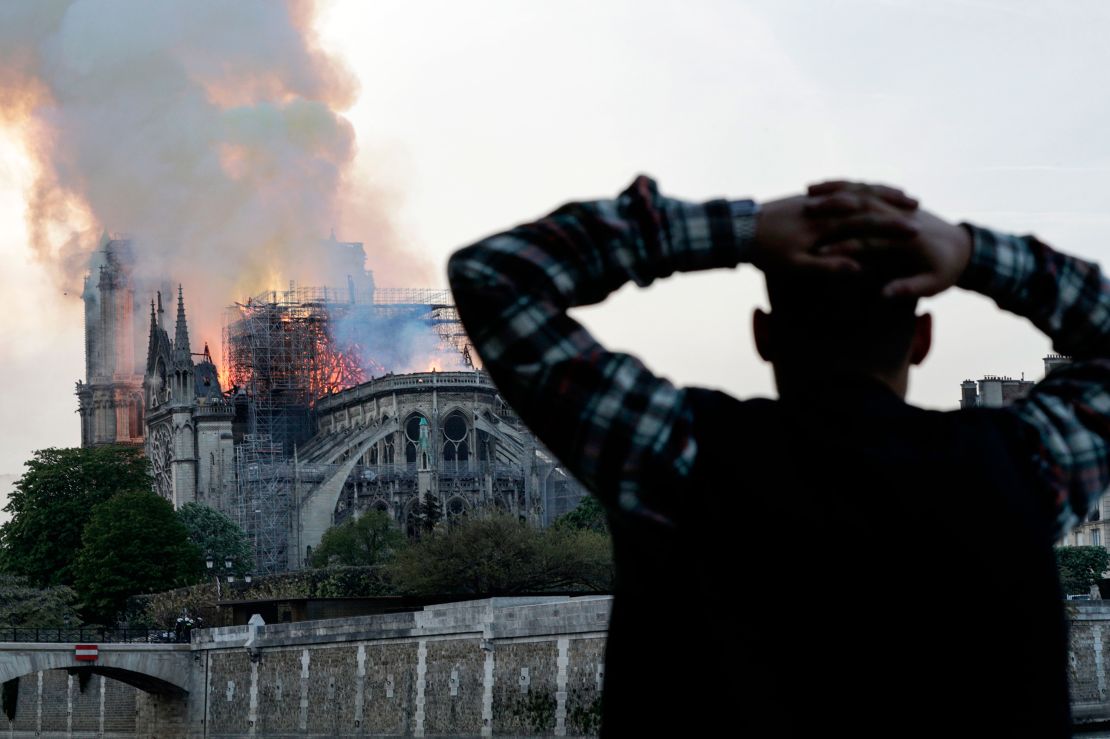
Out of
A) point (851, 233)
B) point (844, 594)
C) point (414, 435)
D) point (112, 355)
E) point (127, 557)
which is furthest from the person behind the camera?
point (112, 355)

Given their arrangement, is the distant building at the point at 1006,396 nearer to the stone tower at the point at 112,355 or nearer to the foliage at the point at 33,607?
the foliage at the point at 33,607

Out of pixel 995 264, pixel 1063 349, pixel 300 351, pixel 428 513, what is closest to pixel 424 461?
pixel 428 513

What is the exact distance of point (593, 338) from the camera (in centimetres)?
266

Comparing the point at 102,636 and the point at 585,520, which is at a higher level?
the point at 585,520

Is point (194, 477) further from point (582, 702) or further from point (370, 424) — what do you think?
point (582, 702)

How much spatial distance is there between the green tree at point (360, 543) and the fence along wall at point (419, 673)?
21.0m

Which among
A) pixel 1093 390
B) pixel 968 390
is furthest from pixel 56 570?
pixel 1093 390

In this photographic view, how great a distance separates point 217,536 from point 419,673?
38792mm

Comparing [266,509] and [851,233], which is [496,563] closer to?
[266,509]

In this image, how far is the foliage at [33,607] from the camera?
207 feet

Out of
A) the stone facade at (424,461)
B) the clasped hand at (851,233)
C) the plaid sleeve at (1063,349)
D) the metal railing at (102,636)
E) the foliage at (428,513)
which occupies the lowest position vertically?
the metal railing at (102,636)

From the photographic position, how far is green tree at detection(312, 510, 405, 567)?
74812 millimetres

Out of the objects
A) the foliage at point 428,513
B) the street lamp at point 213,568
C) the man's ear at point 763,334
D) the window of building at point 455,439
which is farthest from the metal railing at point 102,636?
the man's ear at point 763,334

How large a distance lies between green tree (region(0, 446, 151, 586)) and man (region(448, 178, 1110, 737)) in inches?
2921
